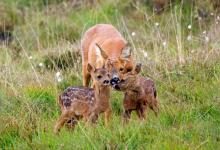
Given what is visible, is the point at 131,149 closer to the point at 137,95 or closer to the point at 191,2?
the point at 137,95

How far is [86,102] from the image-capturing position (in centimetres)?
802

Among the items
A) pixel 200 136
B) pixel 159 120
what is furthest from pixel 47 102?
pixel 200 136

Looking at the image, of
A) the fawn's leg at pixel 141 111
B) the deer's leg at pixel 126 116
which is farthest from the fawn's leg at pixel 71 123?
the fawn's leg at pixel 141 111

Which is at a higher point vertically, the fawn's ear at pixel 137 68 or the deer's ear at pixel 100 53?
the deer's ear at pixel 100 53

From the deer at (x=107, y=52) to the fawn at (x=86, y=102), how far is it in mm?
160

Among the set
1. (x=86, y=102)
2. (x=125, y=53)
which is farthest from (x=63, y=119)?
(x=125, y=53)

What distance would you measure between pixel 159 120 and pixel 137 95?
513 millimetres

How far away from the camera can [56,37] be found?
16.2 metres

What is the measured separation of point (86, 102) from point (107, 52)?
1.92 m

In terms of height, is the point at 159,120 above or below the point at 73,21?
below

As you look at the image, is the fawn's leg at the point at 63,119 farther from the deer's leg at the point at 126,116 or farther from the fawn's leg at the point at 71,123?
the deer's leg at the point at 126,116

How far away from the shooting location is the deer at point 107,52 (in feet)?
28.1

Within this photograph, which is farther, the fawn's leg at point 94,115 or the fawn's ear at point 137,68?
the fawn's ear at point 137,68

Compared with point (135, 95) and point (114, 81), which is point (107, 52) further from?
point (114, 81)
